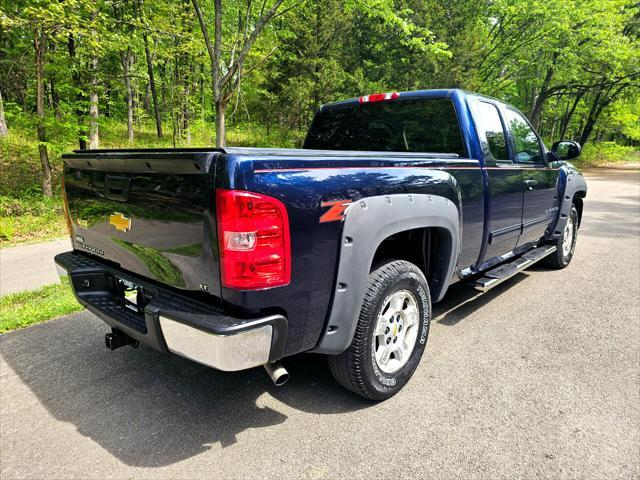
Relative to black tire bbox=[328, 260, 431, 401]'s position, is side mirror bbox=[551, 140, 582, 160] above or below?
above

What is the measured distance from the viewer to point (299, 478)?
2.00 metres

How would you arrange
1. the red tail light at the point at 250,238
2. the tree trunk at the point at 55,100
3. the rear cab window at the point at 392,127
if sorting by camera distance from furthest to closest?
the tree trunk at the point at 55,100
the rear cab window at the point at 392,127
the red tail light at the point at 250,238

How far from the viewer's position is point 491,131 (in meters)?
3.79

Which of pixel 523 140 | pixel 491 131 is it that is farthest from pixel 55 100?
pixel 523 140

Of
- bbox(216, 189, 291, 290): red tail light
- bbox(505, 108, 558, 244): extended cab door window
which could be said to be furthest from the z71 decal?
bbox(505, 108, 558, 244): extended cab door window

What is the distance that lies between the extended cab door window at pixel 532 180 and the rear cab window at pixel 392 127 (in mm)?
970

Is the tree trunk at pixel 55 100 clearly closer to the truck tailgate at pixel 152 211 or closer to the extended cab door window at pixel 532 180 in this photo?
the truck tailgate at pixel 152 211

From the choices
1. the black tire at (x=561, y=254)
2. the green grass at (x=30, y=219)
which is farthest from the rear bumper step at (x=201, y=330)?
the green grass at (x=30, y=219)

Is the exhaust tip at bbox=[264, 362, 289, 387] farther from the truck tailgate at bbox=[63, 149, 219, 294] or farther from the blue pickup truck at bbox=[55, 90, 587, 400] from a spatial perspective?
the truck tailgate at bbox=[63, 149, 219, 294]

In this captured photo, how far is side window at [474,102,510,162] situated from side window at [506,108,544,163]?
249mm

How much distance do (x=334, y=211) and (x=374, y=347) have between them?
931mm

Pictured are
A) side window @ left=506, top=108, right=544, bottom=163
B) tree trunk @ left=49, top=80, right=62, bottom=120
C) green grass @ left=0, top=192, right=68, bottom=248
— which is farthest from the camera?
tree trunk @ left=49, top=80, right=62, bottom=120

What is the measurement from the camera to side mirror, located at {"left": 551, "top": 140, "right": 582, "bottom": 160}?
5.04 m

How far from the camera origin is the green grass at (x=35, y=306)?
3652 mm
